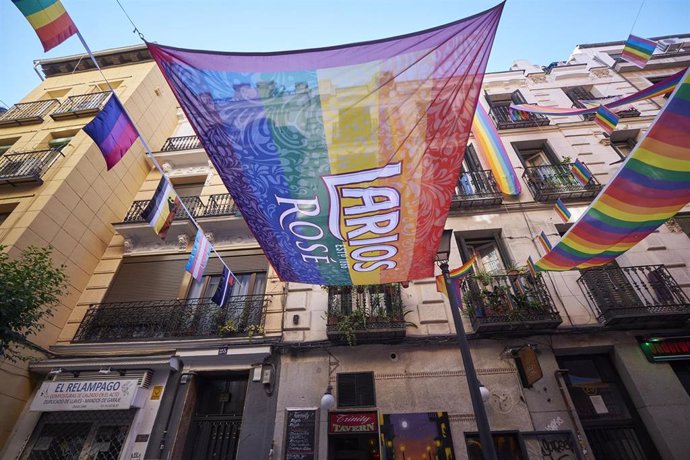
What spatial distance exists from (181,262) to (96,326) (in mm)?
3049

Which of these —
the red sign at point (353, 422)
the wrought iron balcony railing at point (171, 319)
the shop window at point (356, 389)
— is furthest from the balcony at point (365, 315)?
the wrought iron balcony railing at point (171, 319)

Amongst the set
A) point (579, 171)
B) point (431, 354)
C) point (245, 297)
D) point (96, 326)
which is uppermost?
point (579, 171)

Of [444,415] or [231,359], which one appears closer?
[444,415]

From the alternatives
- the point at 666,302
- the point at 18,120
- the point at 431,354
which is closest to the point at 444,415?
the point at 431,354

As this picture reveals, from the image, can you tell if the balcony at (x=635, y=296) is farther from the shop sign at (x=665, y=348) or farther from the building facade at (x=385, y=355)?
the shop sign at (x=665, y=348)

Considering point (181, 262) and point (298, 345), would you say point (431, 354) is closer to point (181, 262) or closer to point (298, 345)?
point (298, 345)

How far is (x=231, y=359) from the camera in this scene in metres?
8.37

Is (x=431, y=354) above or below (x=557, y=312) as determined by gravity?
below

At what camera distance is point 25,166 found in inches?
448

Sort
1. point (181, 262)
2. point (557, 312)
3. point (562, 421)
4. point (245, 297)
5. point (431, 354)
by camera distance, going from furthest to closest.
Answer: point (181, 262) < point (245, 297) < point (431, 354) < point (557, 312) < point (562, 421)

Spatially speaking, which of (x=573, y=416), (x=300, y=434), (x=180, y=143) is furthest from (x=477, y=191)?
(x=180, y=143)

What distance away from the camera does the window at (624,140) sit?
11328mm

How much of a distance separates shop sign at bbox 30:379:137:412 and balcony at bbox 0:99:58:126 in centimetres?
1217

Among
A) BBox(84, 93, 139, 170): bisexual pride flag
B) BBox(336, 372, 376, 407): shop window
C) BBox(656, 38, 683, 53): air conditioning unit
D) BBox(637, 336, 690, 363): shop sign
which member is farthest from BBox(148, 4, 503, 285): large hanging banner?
BBox(656, 38, 683, 53): air conditioning unit
